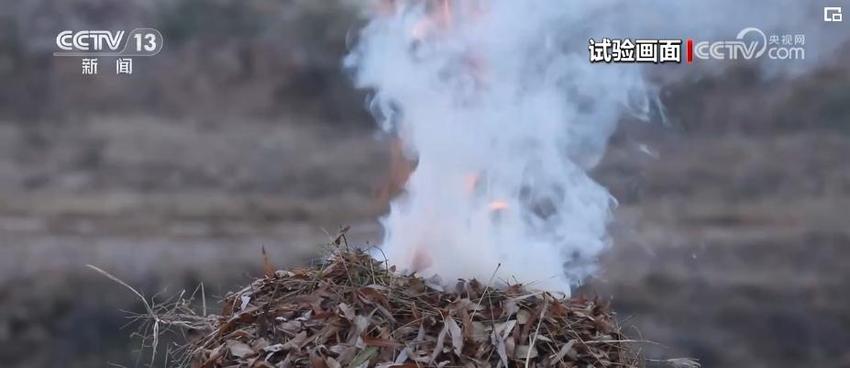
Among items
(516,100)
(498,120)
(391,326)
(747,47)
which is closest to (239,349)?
(391,326)

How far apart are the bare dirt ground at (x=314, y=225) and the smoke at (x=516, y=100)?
0.56ft

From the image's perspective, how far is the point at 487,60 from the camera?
3.25 metres

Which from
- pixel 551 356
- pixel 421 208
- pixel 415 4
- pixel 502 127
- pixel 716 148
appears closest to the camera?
pixel 551 356

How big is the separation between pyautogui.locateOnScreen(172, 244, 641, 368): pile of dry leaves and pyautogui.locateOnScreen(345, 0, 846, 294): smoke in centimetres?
60

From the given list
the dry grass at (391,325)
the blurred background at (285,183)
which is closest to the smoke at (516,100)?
the blurred background at (285,183)

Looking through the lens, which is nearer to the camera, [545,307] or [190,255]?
[545,307]

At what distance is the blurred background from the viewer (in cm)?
361

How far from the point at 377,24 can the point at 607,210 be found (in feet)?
4.23

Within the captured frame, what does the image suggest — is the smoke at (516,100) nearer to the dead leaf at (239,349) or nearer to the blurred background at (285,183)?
the blurred background at (285,183)

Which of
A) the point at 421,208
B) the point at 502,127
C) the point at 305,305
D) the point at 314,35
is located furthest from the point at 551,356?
the point at 314,35

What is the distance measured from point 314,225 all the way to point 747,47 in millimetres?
2077

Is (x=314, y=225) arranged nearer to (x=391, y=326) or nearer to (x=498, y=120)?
(x=498, y=120)

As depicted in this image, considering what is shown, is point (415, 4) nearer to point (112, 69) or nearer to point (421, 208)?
point (421, 208)

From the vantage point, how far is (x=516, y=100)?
10.9ft
